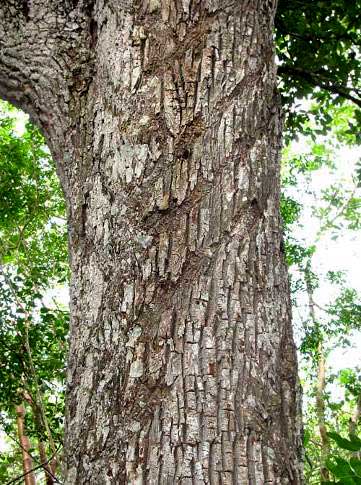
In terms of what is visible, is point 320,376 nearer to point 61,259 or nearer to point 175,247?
point 61,259

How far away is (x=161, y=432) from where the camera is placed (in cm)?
125

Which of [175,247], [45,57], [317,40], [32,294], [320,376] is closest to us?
[175,247]

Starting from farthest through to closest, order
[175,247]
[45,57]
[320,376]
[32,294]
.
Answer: [320,376], [32,294], [45,57], [175,247]

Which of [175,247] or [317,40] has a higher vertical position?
[317,40]

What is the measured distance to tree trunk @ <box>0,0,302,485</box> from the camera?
4.17 feet

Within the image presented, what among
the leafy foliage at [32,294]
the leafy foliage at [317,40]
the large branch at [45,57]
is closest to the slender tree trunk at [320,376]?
the leafy foliage at [32,294]

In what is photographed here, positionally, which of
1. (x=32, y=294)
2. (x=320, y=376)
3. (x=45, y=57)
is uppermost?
(x=320, y=376)

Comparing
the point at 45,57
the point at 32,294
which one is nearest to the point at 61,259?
the point at 32,294

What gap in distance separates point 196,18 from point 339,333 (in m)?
10.2

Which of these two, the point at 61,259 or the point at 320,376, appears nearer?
the point at 61,259

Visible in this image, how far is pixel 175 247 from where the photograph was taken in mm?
1441

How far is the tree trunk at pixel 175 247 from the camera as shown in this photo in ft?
4.17

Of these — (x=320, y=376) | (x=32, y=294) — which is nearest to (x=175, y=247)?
(x=32, y=294)

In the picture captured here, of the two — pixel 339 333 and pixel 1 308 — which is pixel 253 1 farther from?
pixel 339 333
